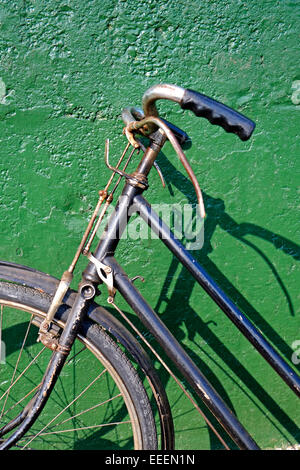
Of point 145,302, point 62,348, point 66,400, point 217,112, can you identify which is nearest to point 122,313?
point 145,302

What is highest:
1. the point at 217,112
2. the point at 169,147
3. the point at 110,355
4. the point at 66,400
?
the point at 169,147

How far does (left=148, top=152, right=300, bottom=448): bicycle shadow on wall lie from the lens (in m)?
2.09

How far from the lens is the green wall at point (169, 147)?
6.16 feet

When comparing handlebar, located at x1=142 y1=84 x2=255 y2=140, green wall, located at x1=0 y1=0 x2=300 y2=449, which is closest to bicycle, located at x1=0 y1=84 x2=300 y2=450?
handlebar, located at x1=142 y1=84 x2=255 y2=140

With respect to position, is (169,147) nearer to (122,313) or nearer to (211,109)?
(211,109)

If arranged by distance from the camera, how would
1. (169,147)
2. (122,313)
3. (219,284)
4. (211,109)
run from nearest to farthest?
(211,109)
(122,313)
(169,147)
(219,284)

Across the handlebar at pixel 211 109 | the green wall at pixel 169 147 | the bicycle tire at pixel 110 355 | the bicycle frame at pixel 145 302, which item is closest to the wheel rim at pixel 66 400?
the green wall at pixel 169 147

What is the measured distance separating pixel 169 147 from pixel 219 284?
2.28 ft

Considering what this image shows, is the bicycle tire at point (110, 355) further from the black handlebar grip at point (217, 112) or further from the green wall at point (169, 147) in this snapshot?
the black handlebar grip at point (217, 112)

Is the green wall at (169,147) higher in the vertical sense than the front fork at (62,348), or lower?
higher

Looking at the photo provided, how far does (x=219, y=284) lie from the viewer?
85.7 inches

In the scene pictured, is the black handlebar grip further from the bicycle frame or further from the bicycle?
the bicycle frame

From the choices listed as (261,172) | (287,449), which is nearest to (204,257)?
(261,172)

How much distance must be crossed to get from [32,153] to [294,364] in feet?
5.35
